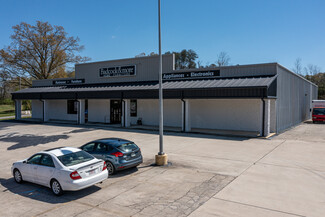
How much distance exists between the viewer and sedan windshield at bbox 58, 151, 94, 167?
8664 millimetres

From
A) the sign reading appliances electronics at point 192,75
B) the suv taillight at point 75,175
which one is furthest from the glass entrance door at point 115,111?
the suv taillight at point 75,175

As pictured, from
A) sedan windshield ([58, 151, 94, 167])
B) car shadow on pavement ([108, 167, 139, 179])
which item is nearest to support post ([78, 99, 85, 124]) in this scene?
car shadow on pavement ([108, 167, 139, 179])

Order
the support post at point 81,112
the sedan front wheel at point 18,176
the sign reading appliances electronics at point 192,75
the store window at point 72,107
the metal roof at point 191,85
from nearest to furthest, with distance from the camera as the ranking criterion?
1. the sedan front wheel at point 18,176
2. the metal roof at point 191,85
3. the sign reading appliances electronics at point 192,75
4. the support post at point 81,112
5. the store window at point 72,107

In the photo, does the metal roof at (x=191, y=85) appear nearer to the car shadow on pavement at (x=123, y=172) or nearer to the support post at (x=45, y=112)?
the support post at (x=45, y=112)

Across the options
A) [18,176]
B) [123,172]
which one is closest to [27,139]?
[18,176]

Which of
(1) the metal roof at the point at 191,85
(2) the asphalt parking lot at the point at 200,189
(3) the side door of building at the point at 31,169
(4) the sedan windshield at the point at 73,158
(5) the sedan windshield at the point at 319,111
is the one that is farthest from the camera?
(5) the sedan windshield at the point at 319,111

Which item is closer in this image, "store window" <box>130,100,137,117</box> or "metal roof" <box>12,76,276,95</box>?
"metal roof" <box>12,76,276,95</box>

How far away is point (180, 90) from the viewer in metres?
23.0

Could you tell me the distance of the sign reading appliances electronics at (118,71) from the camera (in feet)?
94.7

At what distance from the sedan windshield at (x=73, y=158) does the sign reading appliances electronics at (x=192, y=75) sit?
54.8 ft

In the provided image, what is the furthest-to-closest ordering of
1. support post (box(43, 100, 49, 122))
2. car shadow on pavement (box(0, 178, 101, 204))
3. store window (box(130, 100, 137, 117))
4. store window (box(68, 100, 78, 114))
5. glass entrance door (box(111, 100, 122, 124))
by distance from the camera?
store window (box(68, 100, 78, 114)), support post (box(43, 100, 49, 122)), glass entrance door (box(111, 100, 122, 124)), store window (box(130, 100, 137, 117)), car shadow on pavement (box(0, 178, 101, 204))

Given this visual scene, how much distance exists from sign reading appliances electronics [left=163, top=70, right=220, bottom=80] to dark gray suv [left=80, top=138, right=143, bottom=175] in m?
14.3

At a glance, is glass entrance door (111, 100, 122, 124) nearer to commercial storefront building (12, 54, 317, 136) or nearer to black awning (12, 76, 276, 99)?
commercial storefront building (12, 54, 317, 136)

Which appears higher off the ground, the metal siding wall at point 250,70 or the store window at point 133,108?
the metal siding wall at point 250,70
